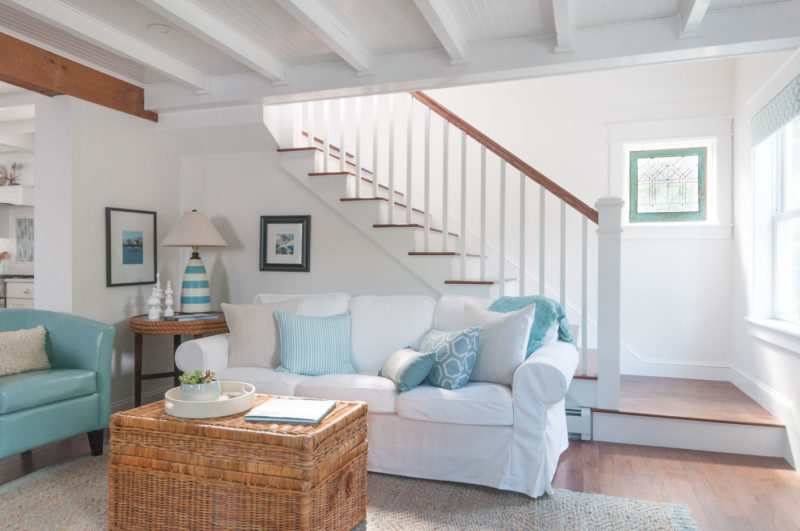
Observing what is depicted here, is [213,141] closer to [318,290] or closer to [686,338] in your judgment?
[318,290]

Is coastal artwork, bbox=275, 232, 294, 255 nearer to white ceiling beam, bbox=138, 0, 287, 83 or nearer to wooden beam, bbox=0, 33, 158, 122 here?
white ceiling beam, bbox=138, 0, 287, 83

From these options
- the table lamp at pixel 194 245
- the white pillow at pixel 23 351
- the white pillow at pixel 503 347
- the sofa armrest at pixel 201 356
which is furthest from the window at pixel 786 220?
the white pillow at pixel 23 351

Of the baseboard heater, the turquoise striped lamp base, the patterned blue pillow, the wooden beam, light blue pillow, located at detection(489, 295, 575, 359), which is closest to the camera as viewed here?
the patterned blue pillow

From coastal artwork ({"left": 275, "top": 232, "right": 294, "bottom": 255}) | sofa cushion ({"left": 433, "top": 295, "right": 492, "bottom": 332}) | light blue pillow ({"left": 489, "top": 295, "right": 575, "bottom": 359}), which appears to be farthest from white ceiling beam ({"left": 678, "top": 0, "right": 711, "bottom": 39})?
coastal artwork ({"left": 275, "top": 232, "right": 294, "bottom": 255})

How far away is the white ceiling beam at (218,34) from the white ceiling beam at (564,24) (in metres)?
1.71

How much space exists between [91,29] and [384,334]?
2.31 m

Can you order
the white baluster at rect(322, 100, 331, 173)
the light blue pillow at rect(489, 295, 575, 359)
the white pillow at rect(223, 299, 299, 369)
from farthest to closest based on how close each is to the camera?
the white baluster at rect(322, 100, 331, 173) < the white pillow at rect(223, 299, 299, 369) < the light blue pillow at rect(489, 295, 575, 359)

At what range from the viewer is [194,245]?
4.06 m

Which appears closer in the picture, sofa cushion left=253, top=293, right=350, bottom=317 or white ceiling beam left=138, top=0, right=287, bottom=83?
white ceiling beam left=138, top=0, right=287, bottom=83

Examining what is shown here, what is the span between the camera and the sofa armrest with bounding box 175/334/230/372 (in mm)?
3303

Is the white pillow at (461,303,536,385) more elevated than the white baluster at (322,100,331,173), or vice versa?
the white baluster at (322,100,331,173)

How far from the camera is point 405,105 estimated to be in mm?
5133

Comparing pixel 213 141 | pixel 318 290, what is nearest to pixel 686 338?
pixel 318 290

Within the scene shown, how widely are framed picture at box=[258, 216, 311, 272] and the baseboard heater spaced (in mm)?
2141
